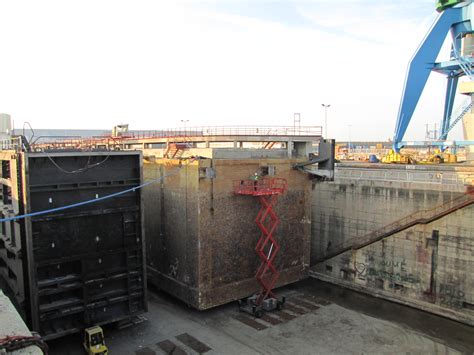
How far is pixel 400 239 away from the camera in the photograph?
18422 mm

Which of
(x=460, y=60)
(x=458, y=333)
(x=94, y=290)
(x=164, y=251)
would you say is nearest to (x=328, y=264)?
(x=458, y=333)

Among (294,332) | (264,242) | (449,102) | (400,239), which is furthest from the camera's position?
(449,102)

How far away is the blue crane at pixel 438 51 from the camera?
104 ft

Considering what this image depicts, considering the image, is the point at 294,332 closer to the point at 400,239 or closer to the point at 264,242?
the point at 264,242

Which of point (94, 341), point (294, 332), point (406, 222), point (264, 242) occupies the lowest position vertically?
point (294, 332)

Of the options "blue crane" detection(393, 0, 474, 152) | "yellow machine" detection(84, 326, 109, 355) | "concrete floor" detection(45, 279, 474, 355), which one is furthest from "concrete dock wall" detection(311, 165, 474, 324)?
"blue crane" detection(393, 0, 474, 152)

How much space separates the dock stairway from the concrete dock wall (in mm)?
175

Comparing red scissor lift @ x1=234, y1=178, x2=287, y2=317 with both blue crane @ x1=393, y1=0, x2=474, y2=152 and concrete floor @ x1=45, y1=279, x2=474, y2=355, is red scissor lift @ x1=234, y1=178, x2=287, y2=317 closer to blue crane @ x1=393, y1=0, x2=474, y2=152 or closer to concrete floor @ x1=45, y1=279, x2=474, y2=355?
concrete floor @ x1=45, y1=279, x2=474, y2=355

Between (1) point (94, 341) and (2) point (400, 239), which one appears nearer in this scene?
(1) point (94, 341)

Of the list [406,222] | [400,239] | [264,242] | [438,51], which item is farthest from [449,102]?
[264,242]

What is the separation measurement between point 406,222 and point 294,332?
24.4ft

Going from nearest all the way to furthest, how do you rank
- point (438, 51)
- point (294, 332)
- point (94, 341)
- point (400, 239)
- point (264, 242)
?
point (94, 341), point (294, 332), point (264, 242), point (400, 239), point (438, 51)

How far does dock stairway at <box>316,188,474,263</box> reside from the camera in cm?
1653

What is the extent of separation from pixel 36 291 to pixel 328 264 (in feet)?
46.8
